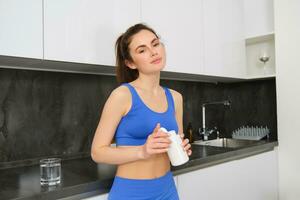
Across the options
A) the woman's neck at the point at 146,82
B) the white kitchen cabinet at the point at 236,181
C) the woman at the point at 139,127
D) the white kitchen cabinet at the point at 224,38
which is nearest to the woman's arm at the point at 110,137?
the woman at the point at 139,127

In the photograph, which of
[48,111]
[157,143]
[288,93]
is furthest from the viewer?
[288,93]

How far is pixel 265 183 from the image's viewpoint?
1.98m

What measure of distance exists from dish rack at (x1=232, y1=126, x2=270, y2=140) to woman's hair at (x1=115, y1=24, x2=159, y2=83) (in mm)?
1462

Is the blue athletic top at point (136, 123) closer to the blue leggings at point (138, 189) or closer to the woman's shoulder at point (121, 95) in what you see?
the woman's shoulder at point (121, 95)

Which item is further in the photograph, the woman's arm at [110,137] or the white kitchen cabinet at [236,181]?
the white kitchen cabinet at [236,181]

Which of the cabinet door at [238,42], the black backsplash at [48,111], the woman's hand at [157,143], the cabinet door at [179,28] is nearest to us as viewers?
the woman's hand at [157,143]

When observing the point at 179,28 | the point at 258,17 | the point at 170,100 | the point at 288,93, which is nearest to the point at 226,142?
the point at 288,93

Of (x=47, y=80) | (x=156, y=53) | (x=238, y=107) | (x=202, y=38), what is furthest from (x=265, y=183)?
(x=47, y=80)

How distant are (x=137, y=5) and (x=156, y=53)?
512 mm

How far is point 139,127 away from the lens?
3.36 ft

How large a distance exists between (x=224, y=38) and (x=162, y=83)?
1.80ft

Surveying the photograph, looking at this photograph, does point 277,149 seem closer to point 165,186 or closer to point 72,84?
point 165,186

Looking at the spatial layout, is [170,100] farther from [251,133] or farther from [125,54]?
[251,133]

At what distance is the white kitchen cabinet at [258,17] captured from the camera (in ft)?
7.38
